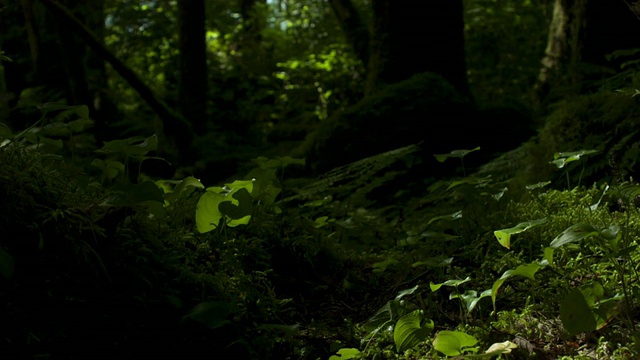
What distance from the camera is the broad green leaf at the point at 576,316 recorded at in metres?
1.74

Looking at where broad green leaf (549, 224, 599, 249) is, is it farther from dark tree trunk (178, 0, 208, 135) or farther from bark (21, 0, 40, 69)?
dark tree trunk (178, 0, 208, 135)

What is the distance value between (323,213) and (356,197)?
289 millimetres

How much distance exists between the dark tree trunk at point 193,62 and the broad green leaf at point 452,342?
913 cm

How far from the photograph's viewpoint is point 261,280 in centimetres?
272

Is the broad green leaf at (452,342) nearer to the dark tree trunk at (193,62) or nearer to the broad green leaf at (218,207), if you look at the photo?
the broad green leaf at (218,207)

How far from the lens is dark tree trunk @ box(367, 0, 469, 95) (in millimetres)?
6859

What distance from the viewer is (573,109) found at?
14.5 feet

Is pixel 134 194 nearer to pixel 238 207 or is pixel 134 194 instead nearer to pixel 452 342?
pixel 238 207

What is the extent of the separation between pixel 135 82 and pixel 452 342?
588 cm

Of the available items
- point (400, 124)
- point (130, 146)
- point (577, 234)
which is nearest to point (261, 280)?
point (130, 146)

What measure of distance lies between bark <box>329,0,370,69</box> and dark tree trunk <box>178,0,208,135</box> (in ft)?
9.36

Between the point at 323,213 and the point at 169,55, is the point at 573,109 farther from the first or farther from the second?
the point at 169,55

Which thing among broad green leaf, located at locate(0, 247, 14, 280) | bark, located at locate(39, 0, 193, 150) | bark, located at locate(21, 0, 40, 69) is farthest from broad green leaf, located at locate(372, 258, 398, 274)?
bark, located at locate(21, 0, 40, 69)

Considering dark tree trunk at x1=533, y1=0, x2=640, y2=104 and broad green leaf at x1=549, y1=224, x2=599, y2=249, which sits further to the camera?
dark tree trunk at x1=533, y1=0, x2=640, y2=104
